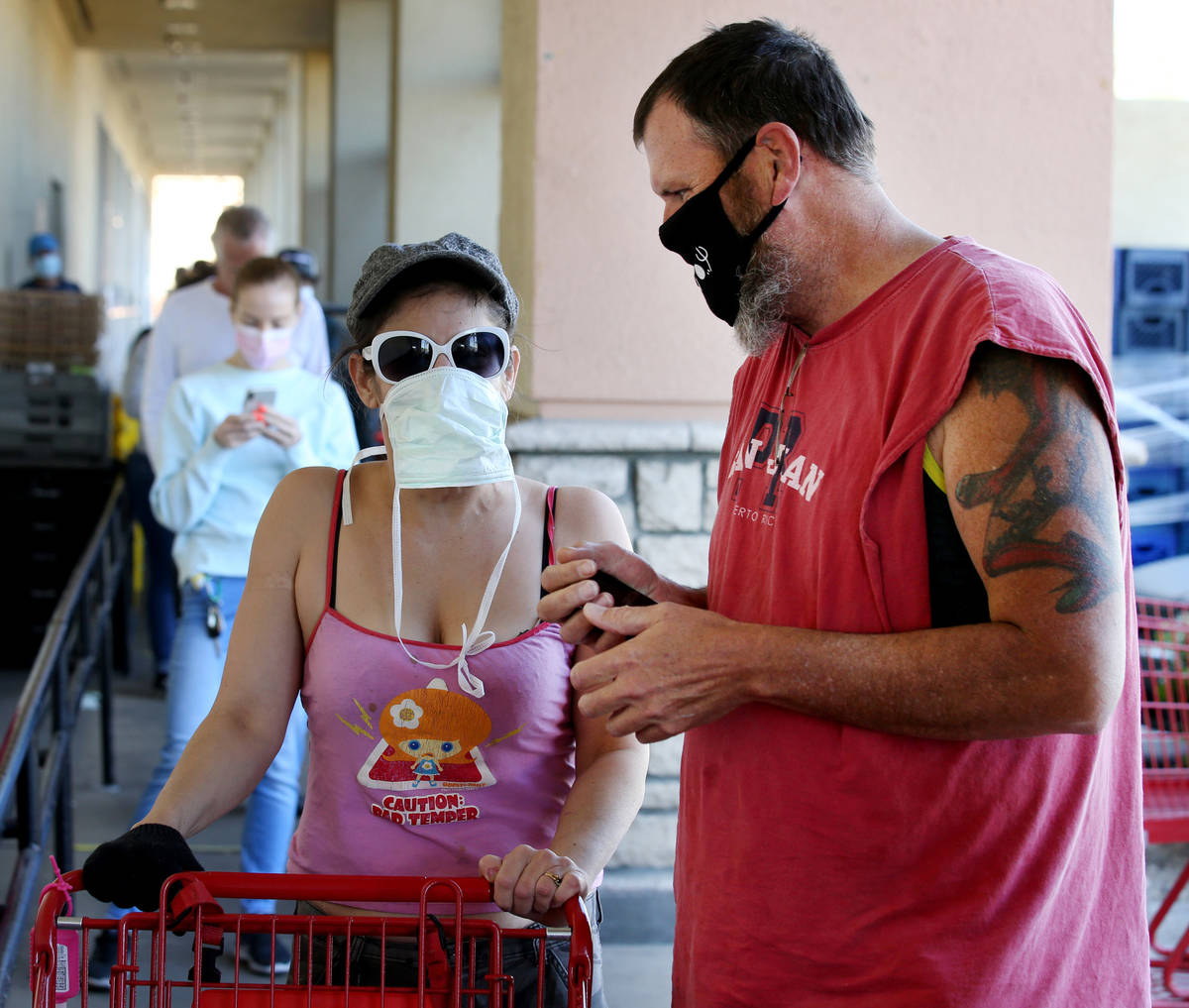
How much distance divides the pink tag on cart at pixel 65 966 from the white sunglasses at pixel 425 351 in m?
0.88

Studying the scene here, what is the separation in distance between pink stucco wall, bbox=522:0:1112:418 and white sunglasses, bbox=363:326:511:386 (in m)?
1.95

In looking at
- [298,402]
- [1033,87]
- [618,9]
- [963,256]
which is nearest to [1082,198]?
[1033,87]

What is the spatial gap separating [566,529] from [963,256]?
736 mm

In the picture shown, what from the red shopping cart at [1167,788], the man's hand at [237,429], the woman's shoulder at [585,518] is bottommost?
the red shopping cart at [1167,788]

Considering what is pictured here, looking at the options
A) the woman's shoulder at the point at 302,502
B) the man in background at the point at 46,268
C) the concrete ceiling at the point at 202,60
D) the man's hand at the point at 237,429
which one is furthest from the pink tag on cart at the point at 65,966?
the concrete ceiling at the point at 202,60

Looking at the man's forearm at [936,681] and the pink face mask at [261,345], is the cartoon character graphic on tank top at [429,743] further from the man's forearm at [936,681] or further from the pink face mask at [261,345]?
the pink face mask at [261,345]

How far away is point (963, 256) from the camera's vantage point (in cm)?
140

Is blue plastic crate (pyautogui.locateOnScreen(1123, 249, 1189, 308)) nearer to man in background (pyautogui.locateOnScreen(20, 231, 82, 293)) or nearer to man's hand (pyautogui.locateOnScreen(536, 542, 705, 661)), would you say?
man's hand (pyautogui.locateOnScreen(536, 542, 705, 661))

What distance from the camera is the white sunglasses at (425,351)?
5.93ft

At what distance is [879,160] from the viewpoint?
12.7ft

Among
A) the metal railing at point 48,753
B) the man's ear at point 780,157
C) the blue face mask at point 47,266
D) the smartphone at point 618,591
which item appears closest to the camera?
the man's ear at point 780,157

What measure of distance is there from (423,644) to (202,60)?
59.0 ft

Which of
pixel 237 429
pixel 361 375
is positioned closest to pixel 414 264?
pixel 361 375

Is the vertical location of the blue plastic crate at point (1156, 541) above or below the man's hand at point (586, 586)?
below
